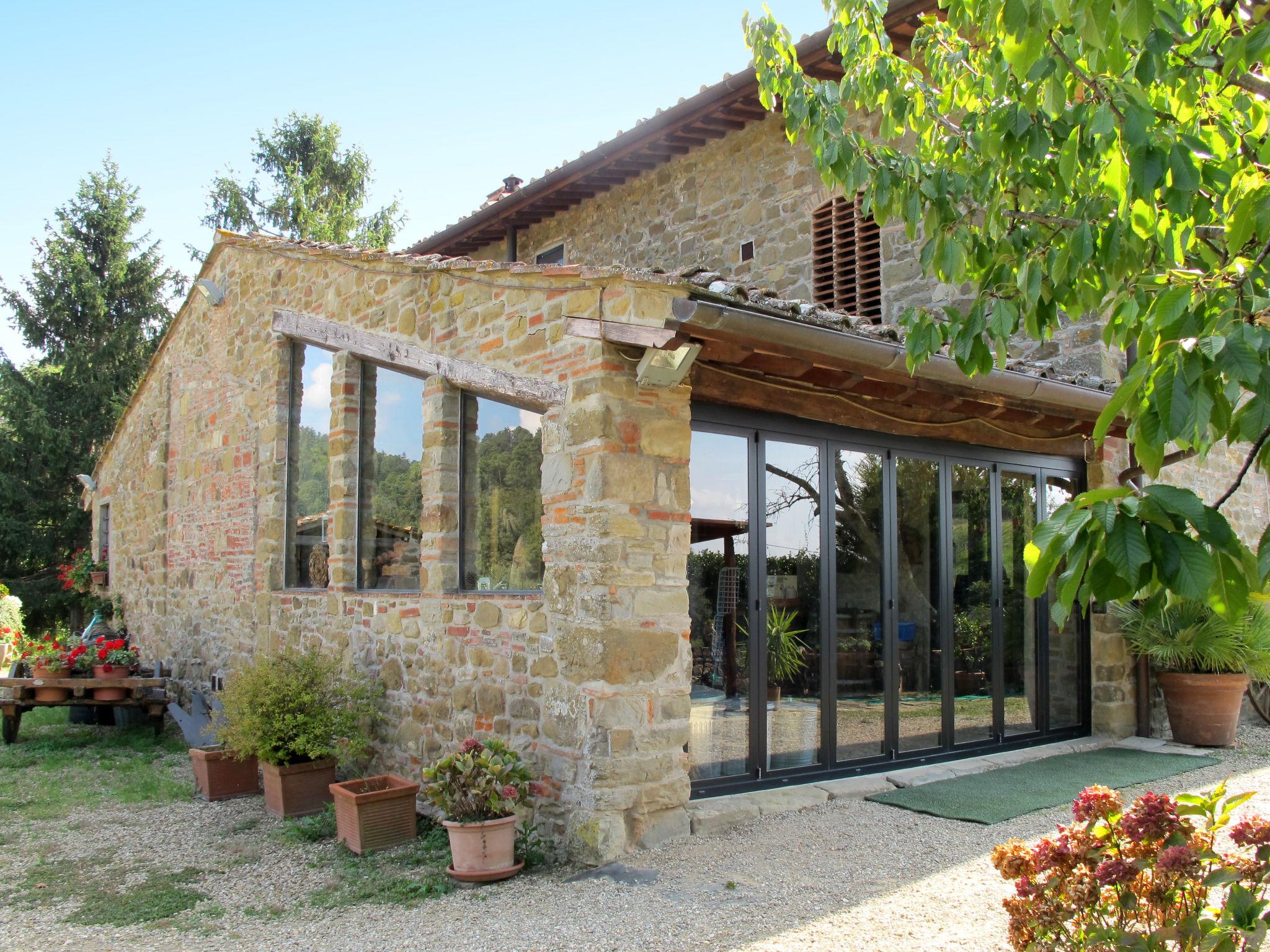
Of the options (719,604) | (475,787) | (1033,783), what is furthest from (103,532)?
(1033,783)

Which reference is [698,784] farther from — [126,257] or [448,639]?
[126,257]

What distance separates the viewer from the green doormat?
563 centimetres

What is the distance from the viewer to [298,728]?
627 cm

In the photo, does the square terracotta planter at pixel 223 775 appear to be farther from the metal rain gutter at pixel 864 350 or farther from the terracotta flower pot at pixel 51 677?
the metal rain gutter at pixel 864 350

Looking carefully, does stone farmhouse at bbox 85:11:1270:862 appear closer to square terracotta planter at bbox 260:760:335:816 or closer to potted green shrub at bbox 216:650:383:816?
potted green shrub at bbox 216:650:383:816

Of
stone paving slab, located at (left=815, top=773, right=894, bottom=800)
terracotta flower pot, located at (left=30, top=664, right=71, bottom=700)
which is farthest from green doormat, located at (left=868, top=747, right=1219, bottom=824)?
terracotta flower pot, located at (left=30, top=664, right=71, bottom=700)

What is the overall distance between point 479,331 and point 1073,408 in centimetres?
421

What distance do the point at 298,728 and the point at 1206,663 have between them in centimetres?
666

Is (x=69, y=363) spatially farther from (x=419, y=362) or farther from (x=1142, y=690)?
(x=1142, y=690)

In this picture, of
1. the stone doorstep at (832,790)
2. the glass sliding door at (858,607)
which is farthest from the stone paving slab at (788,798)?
the glass sliding door at (858,607)

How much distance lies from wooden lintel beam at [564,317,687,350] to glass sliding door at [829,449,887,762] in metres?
2.08

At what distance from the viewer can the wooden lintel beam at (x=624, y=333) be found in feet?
15.2

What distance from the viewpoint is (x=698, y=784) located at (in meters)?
5.44

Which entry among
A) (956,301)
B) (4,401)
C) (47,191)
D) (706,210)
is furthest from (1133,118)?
(47,191)
